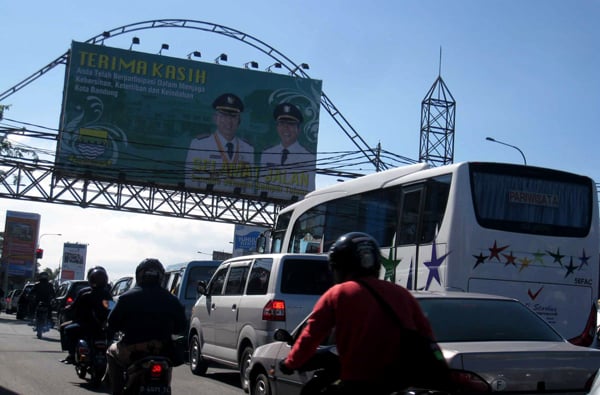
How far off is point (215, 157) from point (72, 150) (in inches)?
240

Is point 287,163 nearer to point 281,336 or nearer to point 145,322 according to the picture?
point 145,322

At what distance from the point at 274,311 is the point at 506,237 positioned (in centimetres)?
376

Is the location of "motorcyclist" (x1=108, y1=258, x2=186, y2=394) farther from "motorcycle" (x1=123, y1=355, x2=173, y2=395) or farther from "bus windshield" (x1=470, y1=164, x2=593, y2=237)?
"bus windshield" (x1=470, y1=164, x2=593, y2=237)

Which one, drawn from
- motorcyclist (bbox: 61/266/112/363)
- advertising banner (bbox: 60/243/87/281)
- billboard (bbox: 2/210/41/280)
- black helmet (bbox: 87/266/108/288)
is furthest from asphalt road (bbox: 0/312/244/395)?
billboard (bbox: 2/210/41/280)

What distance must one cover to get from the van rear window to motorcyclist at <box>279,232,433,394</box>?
6760 millimetres

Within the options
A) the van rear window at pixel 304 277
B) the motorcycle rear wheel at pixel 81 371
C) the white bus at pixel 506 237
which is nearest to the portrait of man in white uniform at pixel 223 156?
the white bus at pixel 506 237

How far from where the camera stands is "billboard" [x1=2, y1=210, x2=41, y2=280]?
92.4 metres

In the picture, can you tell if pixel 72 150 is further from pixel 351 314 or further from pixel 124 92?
pixel 351 314

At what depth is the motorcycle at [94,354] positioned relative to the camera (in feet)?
36.6

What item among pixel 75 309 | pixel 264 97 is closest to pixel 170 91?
pixel 264 97

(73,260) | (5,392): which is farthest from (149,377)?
(73,260)

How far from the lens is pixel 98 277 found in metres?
11.5

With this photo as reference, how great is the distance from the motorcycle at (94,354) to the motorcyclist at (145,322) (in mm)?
4080

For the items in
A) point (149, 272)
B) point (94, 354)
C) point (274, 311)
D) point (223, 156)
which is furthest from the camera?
point (223, 156)
